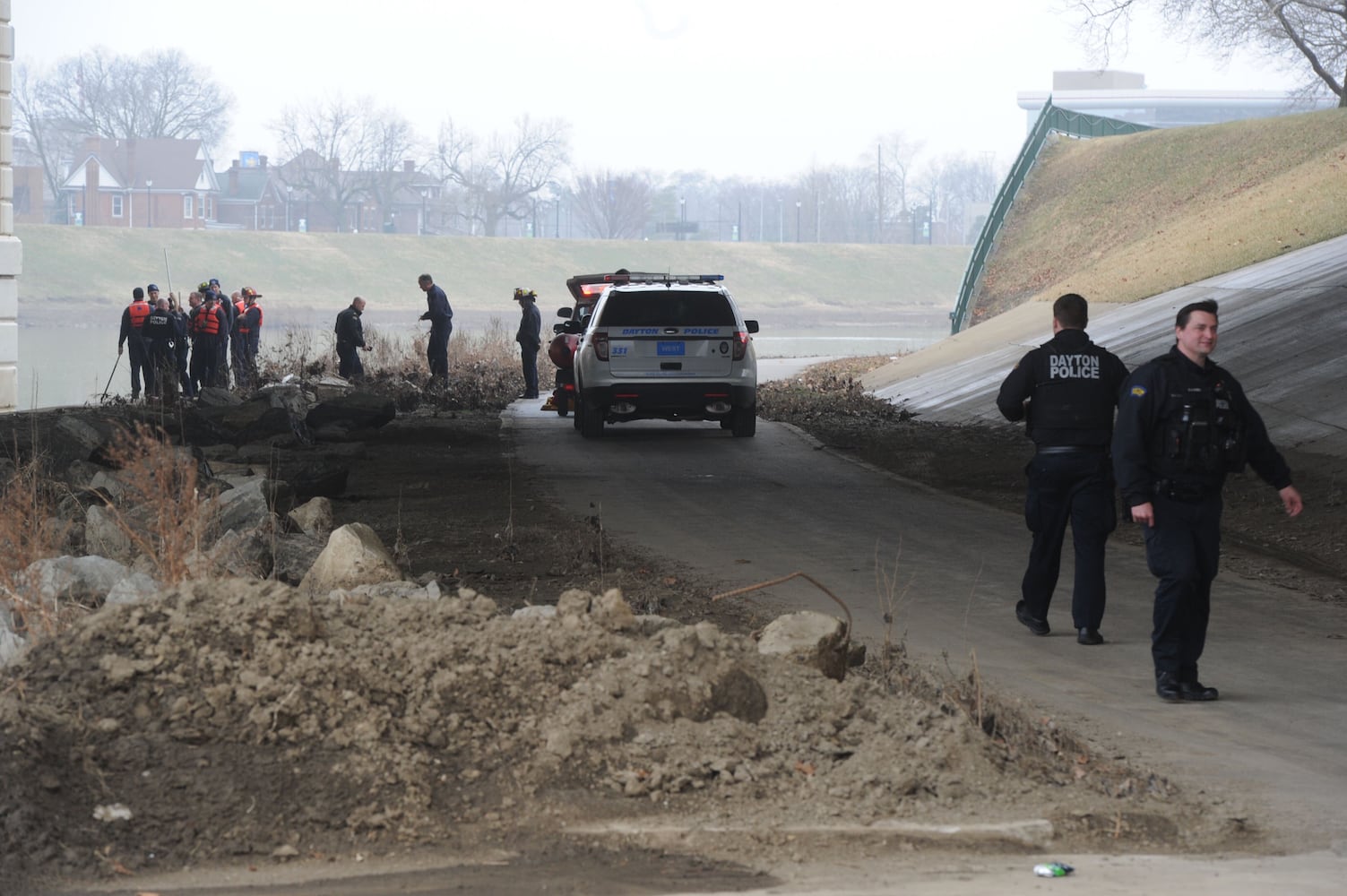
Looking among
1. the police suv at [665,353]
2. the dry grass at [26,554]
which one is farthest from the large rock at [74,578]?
the police suv at [665,353]

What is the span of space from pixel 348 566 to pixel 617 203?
144m

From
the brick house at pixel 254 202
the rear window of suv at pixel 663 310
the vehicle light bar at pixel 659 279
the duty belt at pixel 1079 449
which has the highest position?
the brick house at pixel 254 202

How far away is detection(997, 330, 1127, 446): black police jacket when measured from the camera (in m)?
8.80

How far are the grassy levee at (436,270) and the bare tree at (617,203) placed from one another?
34930 mm

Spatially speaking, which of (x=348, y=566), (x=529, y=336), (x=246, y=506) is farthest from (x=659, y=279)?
(x=348, y=566)

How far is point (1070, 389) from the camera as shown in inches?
347

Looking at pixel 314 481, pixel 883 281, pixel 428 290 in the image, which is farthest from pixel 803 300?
pixel 314 481

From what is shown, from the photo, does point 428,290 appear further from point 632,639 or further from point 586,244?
point 586,244

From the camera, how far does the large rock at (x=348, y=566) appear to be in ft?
29.2

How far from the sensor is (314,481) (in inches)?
551

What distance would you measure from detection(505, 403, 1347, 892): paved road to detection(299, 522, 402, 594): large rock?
2409 mm

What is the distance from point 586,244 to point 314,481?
10204 centimetres

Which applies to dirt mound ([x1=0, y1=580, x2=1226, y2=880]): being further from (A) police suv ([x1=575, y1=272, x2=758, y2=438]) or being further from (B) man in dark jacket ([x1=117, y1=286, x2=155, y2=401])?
(B) man in dark jacket ([x1=117, y1=286, x2=155, y2=401])

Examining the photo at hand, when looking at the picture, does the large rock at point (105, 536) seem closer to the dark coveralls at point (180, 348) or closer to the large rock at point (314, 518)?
the large rock at point (314, 518)
